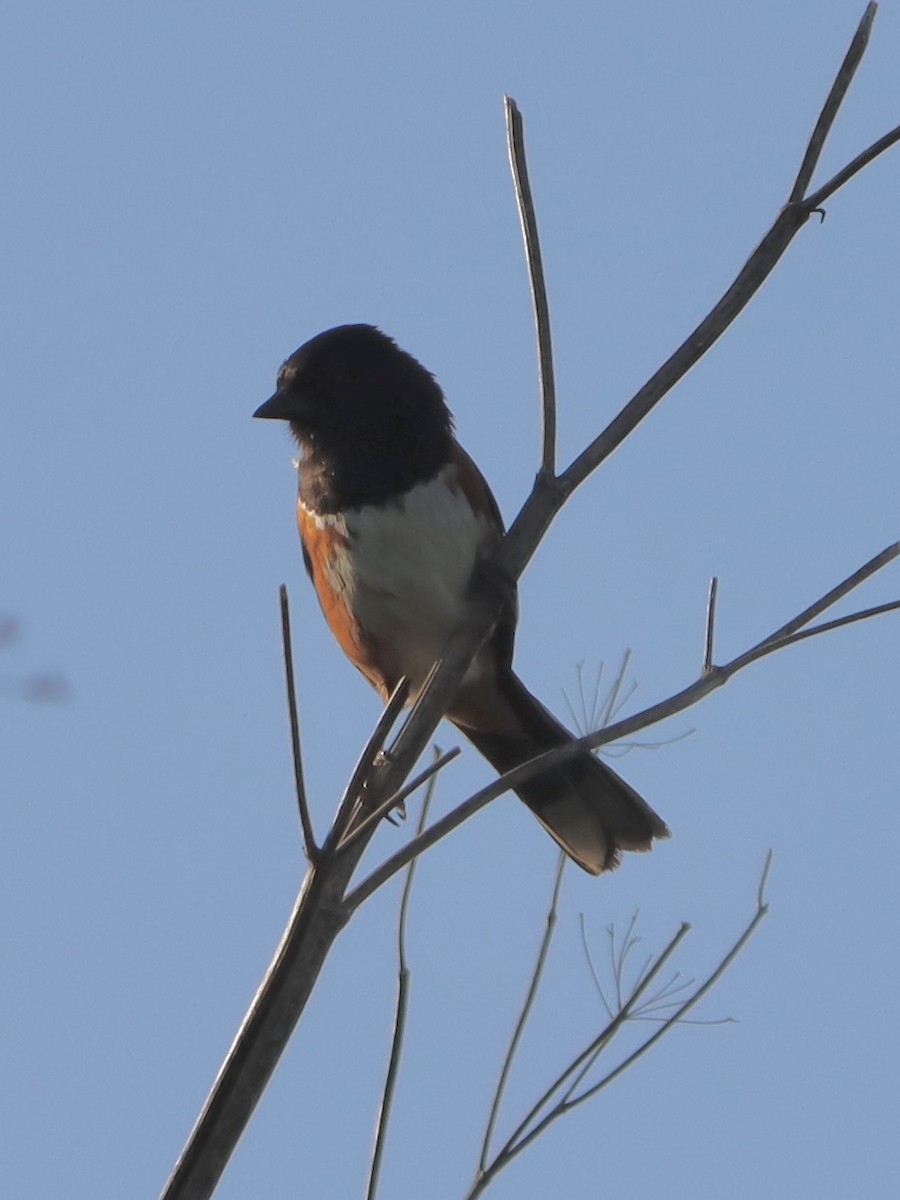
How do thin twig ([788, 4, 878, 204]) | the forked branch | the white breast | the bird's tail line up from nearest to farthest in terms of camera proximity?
the forked branch, thin twig ([788, 4, 878, 204]), the white breast, the bird's tail

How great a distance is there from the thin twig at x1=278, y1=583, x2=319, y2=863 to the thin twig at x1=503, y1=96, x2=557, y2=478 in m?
0.61

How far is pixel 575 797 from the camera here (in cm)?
421

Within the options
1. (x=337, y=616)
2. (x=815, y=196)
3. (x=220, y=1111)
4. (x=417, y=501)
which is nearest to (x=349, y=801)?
(x=220, y=1111)

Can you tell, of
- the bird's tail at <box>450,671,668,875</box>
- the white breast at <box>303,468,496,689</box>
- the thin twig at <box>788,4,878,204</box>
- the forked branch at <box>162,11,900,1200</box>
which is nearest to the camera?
the forked branch at <box>162,11,900,1200</box>

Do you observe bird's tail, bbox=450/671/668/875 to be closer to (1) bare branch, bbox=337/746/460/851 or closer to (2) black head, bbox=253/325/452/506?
(2) black head, bbox=253/325/452/506

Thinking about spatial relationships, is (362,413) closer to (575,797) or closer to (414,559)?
(414,559)

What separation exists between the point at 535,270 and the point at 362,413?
1809mm

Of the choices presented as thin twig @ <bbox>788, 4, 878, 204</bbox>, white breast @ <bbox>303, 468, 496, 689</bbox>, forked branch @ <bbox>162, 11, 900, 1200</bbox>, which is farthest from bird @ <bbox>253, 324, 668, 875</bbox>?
thin twig @ <bbox>788, 4, 878, 204</bbox>

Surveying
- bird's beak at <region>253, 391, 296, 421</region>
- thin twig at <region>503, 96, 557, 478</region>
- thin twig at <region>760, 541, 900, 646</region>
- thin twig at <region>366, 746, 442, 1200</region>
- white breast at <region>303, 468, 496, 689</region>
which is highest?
bird's beak at <region>253, 391, 296, 421</region>

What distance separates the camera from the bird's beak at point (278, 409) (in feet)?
14.2

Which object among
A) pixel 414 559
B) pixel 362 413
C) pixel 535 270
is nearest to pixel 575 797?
pixel 414 559

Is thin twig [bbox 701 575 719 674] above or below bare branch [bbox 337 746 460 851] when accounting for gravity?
above

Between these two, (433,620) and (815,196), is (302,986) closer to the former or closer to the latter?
(815,196)

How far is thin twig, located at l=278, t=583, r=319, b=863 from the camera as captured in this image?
76.4 inches
